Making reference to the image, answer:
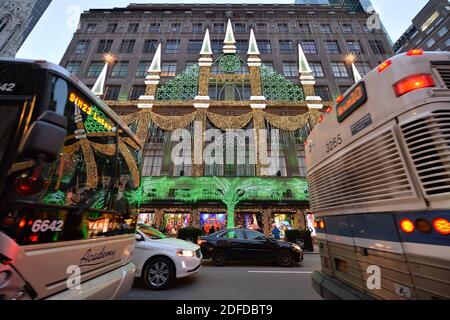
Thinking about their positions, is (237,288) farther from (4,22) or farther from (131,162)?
(4,22)

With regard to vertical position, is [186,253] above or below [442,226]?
below

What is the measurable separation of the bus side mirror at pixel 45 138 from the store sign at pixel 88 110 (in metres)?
0.79

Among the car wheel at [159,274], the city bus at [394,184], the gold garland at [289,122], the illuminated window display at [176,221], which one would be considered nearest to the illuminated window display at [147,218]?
the illuminated window display at [176,221]

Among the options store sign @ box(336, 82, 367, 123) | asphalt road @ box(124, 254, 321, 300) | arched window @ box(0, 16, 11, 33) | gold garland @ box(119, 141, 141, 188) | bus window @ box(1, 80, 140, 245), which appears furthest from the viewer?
arched window @ box(0, 16, 11, 33)

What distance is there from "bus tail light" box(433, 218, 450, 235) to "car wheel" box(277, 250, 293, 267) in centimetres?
685

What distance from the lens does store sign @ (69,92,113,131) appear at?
2588 millimetres

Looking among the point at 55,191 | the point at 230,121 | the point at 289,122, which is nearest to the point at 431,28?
the point at 289,122

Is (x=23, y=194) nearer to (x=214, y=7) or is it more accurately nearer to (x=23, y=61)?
(x=23, y=61)

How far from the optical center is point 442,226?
1.71m

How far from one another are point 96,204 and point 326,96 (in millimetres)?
26393

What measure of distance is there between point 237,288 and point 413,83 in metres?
5.09

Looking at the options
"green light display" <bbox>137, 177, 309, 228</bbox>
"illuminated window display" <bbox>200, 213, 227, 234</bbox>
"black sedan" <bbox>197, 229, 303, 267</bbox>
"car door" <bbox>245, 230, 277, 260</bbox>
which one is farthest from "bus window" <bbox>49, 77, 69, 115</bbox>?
"illuminated window display" <bbox>200, 213, 227, 234</bbox>

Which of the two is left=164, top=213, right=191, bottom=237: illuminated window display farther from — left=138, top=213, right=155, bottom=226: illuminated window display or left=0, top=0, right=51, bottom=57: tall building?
left=0, top=0, right=51, bottom=57: tall building
